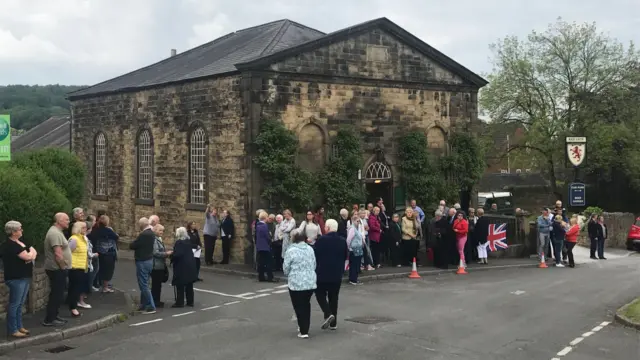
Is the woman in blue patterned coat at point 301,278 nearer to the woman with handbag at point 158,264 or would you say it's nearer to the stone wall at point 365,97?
the woman with handbag at point 158,264

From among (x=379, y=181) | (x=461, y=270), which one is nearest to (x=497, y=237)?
(x=461, y=270)

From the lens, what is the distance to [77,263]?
12.0m

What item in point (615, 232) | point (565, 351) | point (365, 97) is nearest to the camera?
point (565, 351)

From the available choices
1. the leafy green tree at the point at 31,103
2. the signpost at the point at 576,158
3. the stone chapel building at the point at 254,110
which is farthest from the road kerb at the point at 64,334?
the leafy green tree at the point at 31,103

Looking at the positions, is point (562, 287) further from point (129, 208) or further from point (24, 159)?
point (129, 208)

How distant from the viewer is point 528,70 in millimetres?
42781

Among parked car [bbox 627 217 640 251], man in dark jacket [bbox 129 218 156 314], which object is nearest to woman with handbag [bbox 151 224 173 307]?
man in dark jacket [bbox 129 218 156 314]

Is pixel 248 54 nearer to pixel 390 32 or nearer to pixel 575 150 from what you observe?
pixel 390 32

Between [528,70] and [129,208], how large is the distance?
27.2 metres

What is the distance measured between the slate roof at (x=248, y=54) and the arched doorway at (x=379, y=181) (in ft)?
13.8

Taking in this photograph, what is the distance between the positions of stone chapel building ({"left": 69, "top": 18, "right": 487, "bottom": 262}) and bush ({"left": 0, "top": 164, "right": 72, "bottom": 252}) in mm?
7788

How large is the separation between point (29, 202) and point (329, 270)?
5840 millimetres

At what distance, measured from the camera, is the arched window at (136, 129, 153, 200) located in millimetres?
25516

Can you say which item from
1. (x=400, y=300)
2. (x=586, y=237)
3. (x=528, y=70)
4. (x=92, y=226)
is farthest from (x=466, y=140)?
(x=528, y=70)
